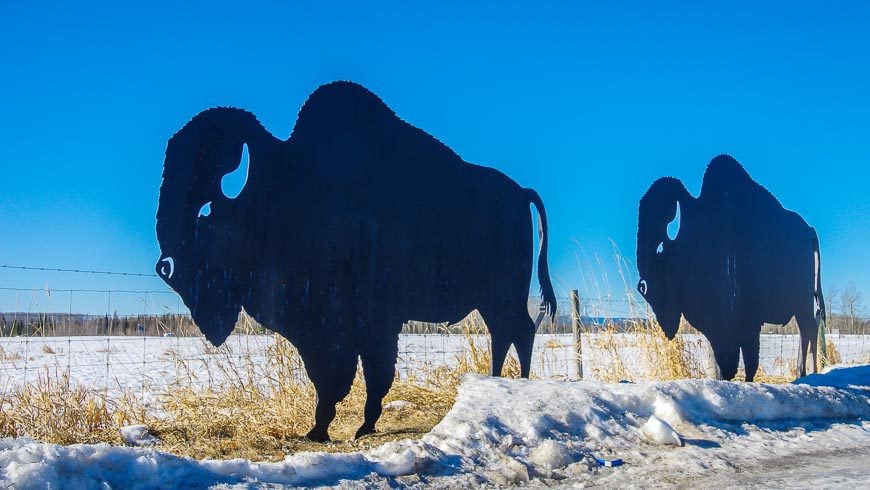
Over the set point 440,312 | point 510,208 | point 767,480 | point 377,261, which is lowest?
point 767,480

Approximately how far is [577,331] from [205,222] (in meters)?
6.01

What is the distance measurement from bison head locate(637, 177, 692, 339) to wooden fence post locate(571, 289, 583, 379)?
156cm

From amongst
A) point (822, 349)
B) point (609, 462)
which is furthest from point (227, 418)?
point (822, 349)

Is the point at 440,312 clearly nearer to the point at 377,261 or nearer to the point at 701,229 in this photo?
the point at 377,261

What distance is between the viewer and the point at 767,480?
4164mm

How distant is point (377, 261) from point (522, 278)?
5.13 feet

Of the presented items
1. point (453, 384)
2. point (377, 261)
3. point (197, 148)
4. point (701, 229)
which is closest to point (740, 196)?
point (701, 229)

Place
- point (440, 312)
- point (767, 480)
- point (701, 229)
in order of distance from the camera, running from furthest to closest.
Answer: point (701, 229) → point (440, 312) → point (767, 480)

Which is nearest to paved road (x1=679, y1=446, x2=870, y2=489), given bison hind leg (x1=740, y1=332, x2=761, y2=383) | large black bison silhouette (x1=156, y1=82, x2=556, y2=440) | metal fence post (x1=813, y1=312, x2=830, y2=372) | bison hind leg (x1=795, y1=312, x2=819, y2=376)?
large black bison silhouette (x1=156, y1=82, x2=556, y2=440)

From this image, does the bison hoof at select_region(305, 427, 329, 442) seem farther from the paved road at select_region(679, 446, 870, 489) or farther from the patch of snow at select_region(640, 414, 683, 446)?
the paved road at select_region(679, 446, 870, 489)

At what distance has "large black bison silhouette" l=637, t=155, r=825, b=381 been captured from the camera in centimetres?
814

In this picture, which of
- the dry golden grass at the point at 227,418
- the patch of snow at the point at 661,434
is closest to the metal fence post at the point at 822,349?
the dry golden grass at the point at 227,418

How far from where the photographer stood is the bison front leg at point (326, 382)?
17.2 feet

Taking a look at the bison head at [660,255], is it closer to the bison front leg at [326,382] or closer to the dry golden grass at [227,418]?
the dry golden grass at [227,418]
